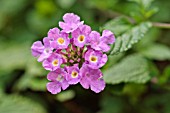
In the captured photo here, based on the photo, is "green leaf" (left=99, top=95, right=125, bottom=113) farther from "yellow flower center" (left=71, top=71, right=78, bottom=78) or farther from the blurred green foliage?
"yellow flower center" (left=71, top=71, right=78, bottom=78)

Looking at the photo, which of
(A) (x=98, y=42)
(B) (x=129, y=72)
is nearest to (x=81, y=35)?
(A) (x=98, y=42)

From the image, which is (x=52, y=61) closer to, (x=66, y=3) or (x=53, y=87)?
(x=53, y=87)

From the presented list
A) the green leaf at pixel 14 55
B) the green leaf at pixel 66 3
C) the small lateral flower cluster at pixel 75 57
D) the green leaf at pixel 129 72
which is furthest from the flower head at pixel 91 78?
the green leaf at pixel 66 3

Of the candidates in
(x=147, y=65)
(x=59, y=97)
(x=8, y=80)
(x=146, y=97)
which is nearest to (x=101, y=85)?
(x=147, y=65)

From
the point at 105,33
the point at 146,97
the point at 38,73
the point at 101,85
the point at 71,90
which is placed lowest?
the point at 146,97

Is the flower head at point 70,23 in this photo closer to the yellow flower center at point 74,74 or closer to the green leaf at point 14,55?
the yellow flower center at point 74,74

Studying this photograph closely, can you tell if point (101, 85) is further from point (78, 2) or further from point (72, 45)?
point (78, 2)

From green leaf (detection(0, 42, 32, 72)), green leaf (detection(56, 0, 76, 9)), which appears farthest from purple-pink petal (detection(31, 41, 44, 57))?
green leaf (detection(56, 0, 76, 9))
